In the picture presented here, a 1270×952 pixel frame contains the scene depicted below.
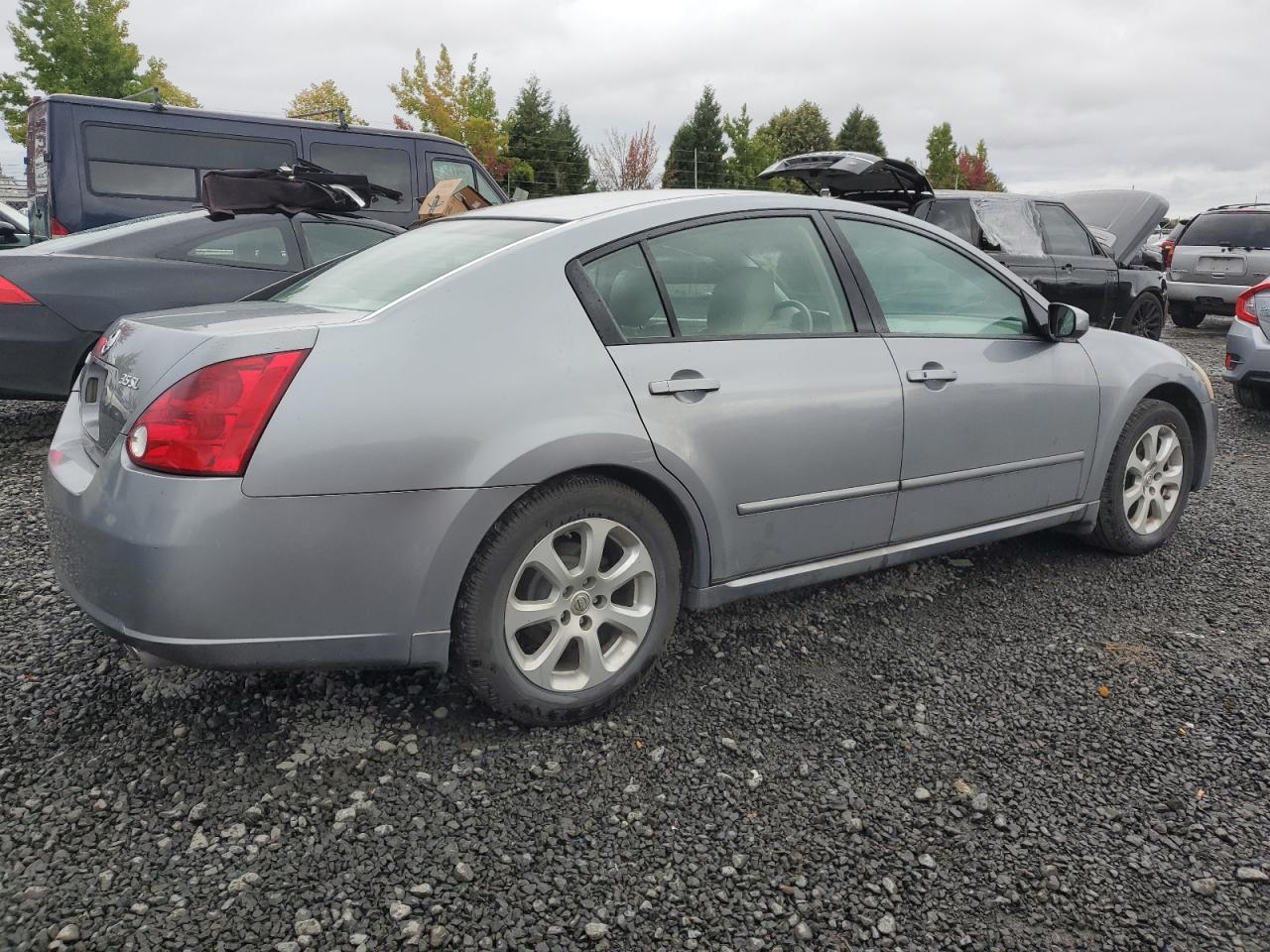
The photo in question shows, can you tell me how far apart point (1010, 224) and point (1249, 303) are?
2503 mm

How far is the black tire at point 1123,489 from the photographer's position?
4.14m

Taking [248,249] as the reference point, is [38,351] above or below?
below

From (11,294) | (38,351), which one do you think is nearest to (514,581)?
(38,351)

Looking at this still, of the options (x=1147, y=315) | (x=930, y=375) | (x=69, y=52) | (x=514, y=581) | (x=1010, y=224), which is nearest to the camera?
(x=514, y=581)

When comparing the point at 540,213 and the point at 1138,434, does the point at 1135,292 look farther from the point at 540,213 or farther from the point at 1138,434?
the point at 540,213

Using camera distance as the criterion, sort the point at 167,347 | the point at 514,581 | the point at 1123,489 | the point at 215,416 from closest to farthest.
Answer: the point at 215,416
the point at 167,347
the point at 514,581
the point at 1123,489

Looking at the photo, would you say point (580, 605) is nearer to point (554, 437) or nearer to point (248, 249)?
point (554, 437)

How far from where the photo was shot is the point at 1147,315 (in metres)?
11.0

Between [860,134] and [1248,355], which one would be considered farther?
[860,134]

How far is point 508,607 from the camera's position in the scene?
260 centimetres

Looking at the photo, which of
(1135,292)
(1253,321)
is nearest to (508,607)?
(1253,321)

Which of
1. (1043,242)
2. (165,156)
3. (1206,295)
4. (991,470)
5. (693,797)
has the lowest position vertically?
(693,797)

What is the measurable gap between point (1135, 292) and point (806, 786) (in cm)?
959

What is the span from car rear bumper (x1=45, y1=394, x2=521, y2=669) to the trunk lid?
0.16m
